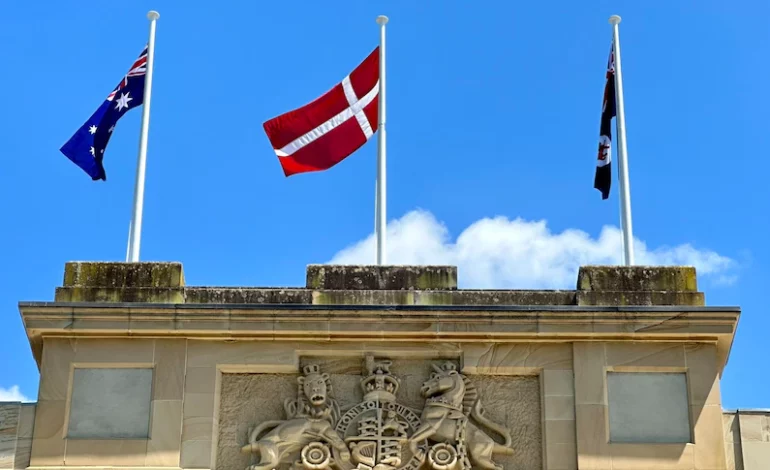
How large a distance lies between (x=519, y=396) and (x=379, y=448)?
2.20 metres

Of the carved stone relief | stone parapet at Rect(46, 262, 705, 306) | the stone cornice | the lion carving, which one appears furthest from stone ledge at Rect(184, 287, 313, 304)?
the lion carving

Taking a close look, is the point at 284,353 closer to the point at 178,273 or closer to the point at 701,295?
the point at 178,273

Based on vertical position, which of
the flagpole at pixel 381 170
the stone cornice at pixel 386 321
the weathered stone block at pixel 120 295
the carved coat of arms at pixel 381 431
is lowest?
the carved coat of arms at pixel 381 431

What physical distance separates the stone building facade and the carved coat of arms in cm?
2

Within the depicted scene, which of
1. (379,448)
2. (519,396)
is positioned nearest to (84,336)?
(379,448)

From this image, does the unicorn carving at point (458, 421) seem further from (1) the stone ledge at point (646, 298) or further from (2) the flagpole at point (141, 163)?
(2) the flagpole at point (141, 163)

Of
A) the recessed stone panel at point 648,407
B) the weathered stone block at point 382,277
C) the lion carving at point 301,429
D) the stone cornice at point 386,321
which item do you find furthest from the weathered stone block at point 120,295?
the recessed stone panel at point 648,407

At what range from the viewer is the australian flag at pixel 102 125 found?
1043 inches

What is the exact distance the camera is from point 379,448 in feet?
75.0

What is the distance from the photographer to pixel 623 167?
25.6 metres

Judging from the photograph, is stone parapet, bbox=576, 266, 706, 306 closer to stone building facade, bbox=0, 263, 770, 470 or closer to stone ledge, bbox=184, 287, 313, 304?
stone building facade, bbox=0, 263, 770, 470

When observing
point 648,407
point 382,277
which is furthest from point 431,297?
point 648,407

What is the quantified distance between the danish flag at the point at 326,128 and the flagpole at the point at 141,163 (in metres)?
1.96

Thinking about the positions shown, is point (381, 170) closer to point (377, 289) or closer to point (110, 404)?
point (377, 289)
